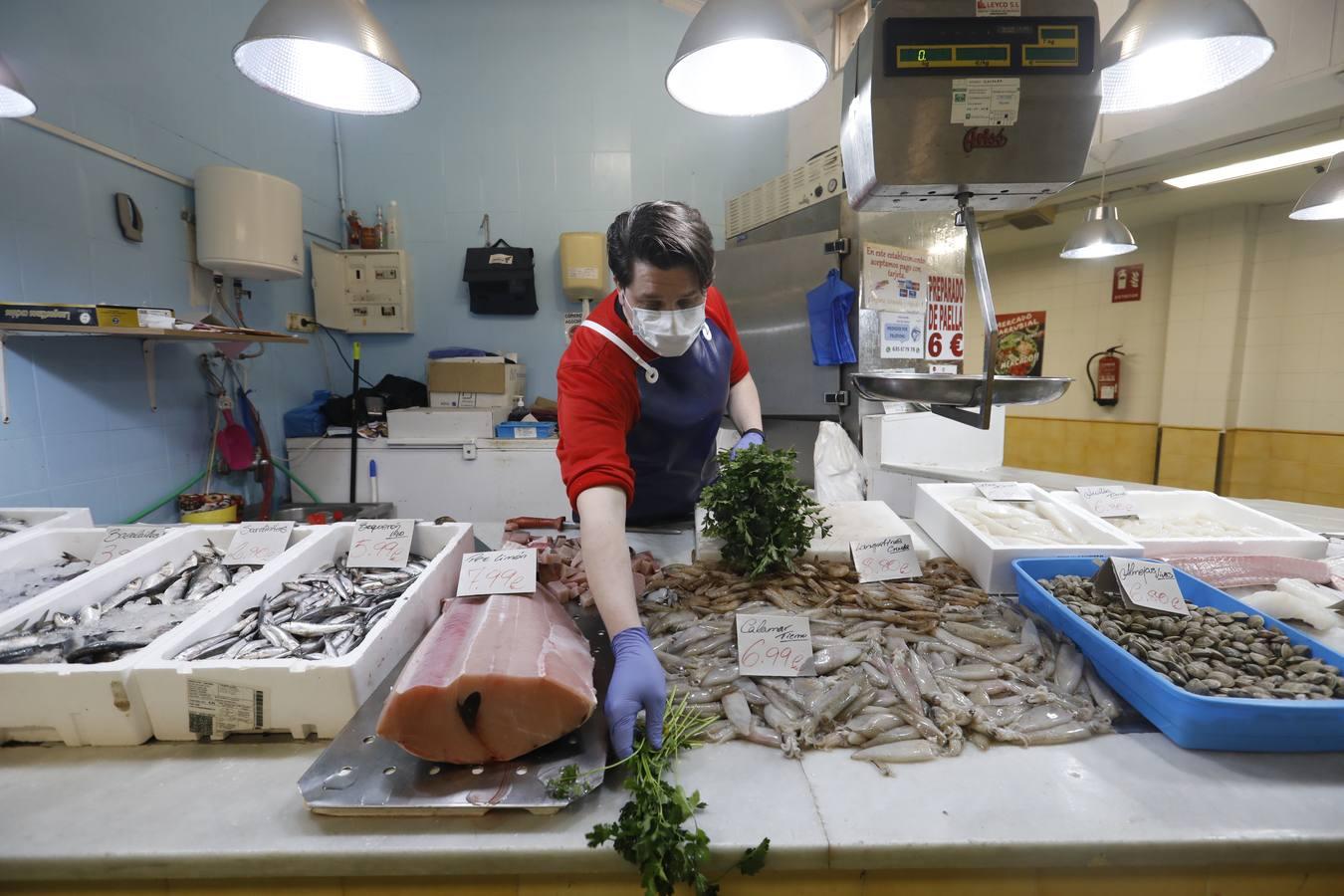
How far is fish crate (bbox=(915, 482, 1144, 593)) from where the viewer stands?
69.2 inches

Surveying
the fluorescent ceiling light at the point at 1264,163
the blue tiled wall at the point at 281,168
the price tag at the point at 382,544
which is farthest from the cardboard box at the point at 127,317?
the fluorescent ceiling light at the point at 1264,163

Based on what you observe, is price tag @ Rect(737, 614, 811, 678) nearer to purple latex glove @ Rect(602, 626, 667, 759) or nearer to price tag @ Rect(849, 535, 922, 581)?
purple latex glove @ Rect(602, 626, 667, 759)

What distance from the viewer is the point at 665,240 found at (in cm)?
164

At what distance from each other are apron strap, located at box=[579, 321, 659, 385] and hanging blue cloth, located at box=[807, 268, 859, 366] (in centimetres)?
213

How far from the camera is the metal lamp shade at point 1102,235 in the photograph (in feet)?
15.5

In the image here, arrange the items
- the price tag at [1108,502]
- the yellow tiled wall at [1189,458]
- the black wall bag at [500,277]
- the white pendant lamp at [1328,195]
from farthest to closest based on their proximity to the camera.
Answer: the yellow tiled wall at [1189,458] < the black wall bag at [500,277] < the white pendant lamp at [1328,195] < the price tag at [1108,502]

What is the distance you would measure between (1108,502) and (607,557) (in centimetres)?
203

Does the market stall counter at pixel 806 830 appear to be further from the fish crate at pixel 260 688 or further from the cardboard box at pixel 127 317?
the cardboard box at pixel 127 317

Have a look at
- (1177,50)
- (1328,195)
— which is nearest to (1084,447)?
(1328,195)

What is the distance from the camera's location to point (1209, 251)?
6.45 m

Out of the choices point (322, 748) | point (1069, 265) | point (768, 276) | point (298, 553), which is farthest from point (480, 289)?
point (1069, 265)

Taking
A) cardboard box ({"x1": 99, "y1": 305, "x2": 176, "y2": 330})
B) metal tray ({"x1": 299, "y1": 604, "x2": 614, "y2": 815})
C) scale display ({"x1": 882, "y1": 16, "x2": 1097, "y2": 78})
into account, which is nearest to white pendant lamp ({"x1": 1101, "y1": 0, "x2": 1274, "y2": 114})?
scale display ({"x1": 882, "y1": 16, "x2": 1097, "y2": 78})

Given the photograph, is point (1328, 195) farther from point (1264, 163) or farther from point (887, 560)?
point (887, 560)

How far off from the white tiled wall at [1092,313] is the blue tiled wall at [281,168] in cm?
469
